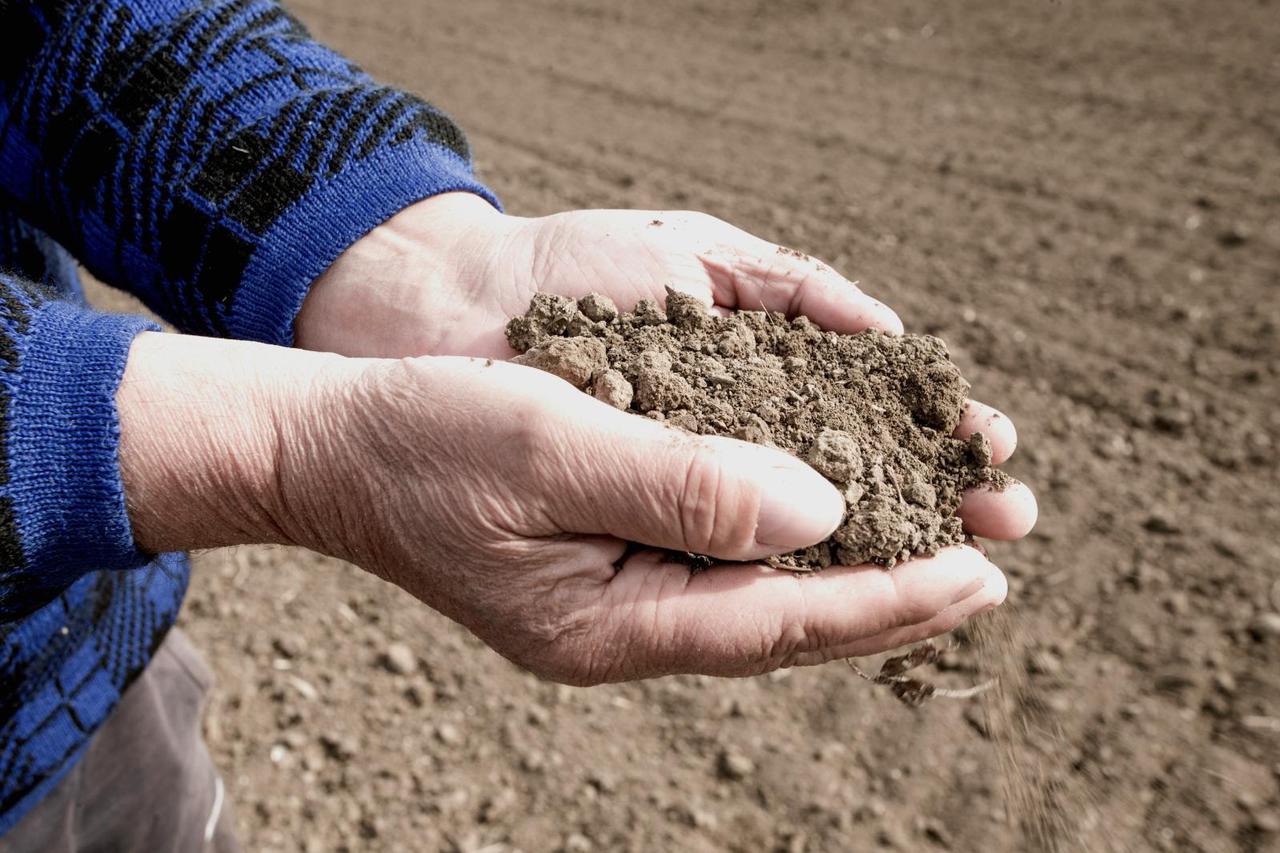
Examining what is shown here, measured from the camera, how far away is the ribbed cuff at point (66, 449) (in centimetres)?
116

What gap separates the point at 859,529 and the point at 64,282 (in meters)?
1.47

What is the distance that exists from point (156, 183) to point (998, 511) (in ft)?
4.72

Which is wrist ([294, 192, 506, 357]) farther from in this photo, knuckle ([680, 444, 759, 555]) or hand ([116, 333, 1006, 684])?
knuckle ([680, 444, 759, 555])

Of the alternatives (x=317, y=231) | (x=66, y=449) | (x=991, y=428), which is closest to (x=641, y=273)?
(x=317, y=231)

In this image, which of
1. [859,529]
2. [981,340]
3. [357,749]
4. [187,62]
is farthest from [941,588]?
[981,340]

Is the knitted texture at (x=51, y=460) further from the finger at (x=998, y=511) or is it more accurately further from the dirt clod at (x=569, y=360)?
the finger at (x=998, y=511)

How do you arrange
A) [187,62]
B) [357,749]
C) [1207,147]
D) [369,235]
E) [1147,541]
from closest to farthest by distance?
1. [187,62]
2. [369,235]
3. [357,749]
4. [1147,541]
5. [1207,147]

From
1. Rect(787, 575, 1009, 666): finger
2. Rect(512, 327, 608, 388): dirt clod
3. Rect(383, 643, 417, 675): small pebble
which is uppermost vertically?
Rect(512, 327, 608, 388): dirt clod

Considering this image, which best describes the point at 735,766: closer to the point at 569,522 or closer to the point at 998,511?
the point at 998,511

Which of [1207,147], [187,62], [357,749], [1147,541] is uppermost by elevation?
[187,62]

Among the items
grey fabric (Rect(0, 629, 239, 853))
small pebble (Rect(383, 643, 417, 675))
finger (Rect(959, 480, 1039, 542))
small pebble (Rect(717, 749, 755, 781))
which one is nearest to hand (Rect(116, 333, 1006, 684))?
finger (Rect(959, 480, 1039, 542))

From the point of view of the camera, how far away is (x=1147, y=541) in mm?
3227

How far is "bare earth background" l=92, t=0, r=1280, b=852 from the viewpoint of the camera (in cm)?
254

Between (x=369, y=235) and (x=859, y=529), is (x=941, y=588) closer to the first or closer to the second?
(x=859, y=529)
